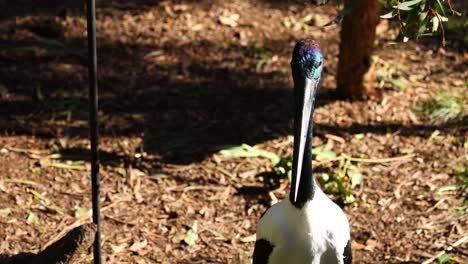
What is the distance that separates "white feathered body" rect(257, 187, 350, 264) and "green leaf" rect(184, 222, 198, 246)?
1064 mm

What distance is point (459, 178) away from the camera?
5410mm

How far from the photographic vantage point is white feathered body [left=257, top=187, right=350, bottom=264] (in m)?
3.80

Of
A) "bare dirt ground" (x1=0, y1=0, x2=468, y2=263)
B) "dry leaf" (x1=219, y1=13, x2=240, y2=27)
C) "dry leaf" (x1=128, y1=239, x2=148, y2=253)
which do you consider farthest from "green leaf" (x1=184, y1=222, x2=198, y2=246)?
"dry leaf" (x1=219, y1=13, x2=240, y2=27)

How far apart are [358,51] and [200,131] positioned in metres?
1.13

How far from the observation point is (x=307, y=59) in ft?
11.7

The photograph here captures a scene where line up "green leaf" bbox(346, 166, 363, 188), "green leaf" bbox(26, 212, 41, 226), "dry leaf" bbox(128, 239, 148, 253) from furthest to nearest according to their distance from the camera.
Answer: "green leaf" bbox(346, 166, 363, 188) → "green leaf" bbox(26, 212, 41, 226) → "dry leaf" bbox(128, 239, 148, 253)

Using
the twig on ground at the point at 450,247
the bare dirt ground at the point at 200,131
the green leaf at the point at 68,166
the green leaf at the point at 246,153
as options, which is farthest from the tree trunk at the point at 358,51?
the green leaf at the point at 68,166

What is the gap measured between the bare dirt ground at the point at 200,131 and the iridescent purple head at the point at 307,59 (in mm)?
1490

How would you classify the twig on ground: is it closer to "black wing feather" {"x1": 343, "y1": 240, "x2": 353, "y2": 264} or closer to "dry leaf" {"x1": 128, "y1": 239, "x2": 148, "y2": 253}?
"black wing feather" {"x1": 343, "y1": 240, "x2": 353, "y2": 264}

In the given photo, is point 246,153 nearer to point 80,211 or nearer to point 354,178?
point 354,178

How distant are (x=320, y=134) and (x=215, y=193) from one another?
0.89 metres

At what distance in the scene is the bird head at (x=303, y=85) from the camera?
3576 mm

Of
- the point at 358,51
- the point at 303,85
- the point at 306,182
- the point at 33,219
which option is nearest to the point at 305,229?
the point at 306,182

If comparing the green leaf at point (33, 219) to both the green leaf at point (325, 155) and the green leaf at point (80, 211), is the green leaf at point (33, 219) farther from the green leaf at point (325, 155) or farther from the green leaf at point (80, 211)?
the green leaf at point (325, 155)
